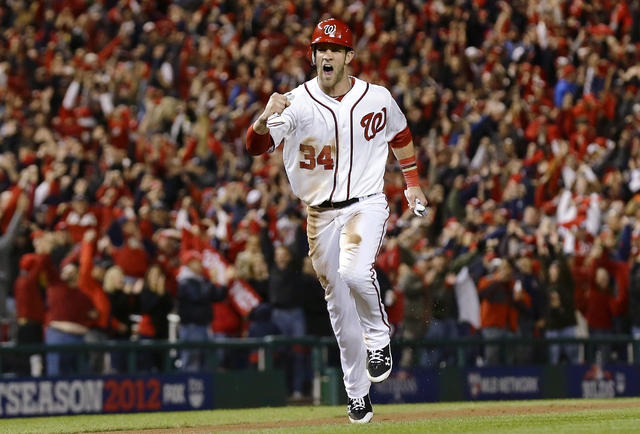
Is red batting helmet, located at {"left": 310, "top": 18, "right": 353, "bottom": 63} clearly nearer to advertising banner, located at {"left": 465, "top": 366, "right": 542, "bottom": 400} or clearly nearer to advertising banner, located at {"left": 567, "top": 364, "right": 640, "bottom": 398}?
advertising banner, located at {"left": 465, "top": 366, "right": 542, "bottom": 400}

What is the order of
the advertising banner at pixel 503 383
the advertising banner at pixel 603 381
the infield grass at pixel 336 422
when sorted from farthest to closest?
1. the advertising banner at pixel 603 381
2. the advertising banner at pixel 503 383
3. the infield grass at pixel 336 422

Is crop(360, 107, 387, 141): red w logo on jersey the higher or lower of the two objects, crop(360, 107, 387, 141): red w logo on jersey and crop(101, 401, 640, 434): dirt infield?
the higher

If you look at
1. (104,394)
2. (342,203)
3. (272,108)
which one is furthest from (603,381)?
(272,108)

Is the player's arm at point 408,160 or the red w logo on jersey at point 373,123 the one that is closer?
the red w logo on jersey at point 373,123

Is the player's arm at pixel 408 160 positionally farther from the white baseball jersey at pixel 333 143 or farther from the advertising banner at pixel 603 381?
the advertising banner at pixel 603 381

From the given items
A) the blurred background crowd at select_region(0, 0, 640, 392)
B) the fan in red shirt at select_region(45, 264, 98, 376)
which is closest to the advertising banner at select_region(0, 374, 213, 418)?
the fan in red shirt at select_region(45, 264, 98, 376)

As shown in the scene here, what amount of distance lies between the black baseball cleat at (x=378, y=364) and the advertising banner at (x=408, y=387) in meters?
6.46

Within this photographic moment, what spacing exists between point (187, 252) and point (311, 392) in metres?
2.32

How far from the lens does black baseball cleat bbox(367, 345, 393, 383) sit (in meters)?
9.28

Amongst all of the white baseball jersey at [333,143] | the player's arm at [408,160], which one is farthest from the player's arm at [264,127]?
the player's arm at [408,160]

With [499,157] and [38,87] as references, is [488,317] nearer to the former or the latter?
[499,157]

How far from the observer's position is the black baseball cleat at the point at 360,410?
9.74 metres

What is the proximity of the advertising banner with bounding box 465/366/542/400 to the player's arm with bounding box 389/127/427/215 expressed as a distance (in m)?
7.14

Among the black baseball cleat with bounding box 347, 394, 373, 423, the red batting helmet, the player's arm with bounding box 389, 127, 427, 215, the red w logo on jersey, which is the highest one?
the red batting helmet
